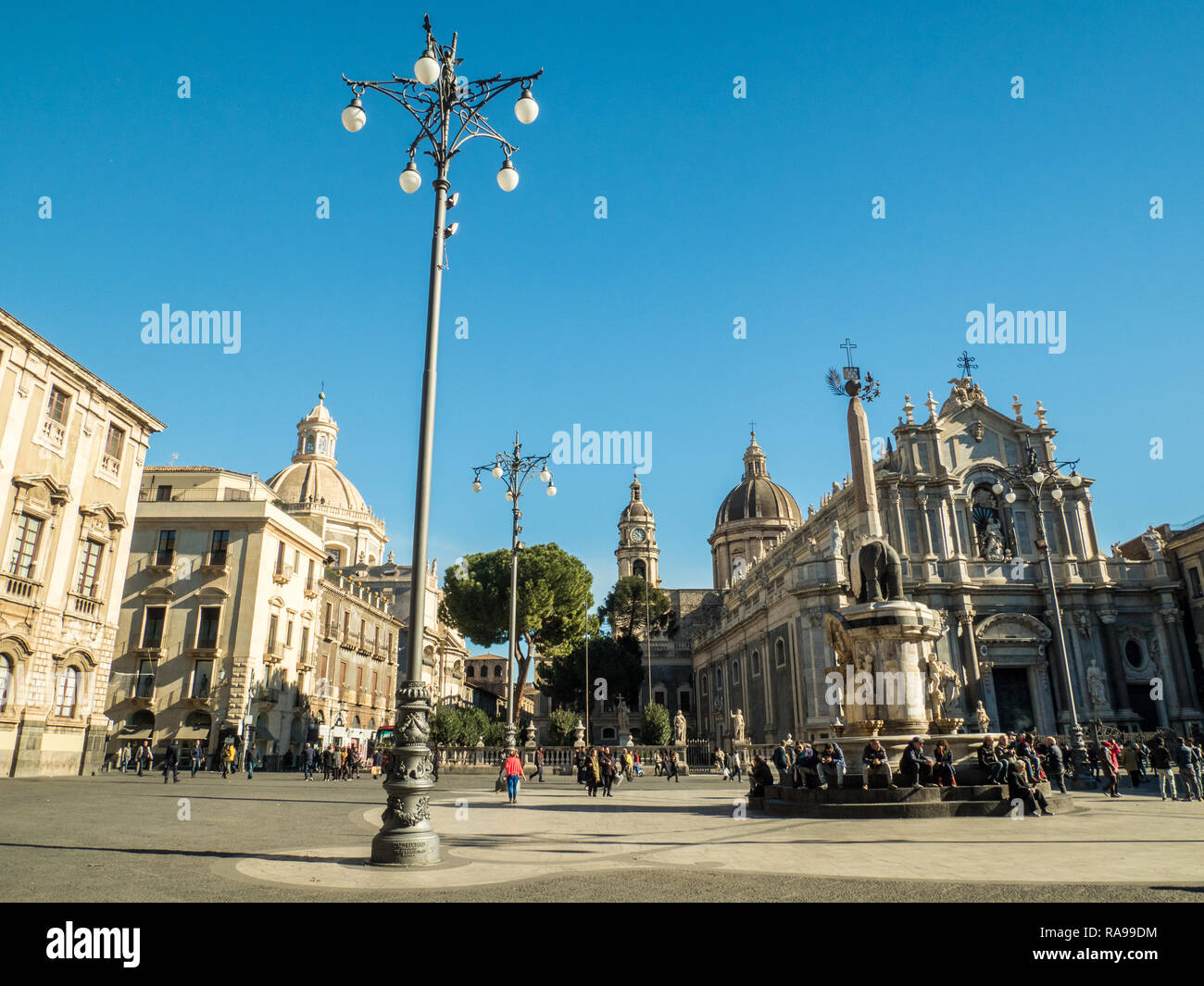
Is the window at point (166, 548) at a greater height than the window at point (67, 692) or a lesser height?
greater

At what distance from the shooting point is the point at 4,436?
22.0 meters

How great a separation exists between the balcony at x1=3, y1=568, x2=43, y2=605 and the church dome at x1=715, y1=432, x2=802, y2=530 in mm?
64487

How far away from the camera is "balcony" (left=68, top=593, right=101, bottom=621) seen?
24.7 metres

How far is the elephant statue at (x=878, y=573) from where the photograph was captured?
18328 mm

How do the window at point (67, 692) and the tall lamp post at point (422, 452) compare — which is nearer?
the tall lamp post at point (422, 452)

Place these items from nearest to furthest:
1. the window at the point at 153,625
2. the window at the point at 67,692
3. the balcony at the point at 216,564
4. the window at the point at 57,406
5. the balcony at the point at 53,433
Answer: the balcony at the point at 53,433, the window at the point at 67,692, the window at the point at 57,406, the window at the point at 153,625, the balcony at the point at 216,564

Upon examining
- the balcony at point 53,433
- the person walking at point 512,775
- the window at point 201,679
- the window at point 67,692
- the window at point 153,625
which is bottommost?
the person walking at point 512,775

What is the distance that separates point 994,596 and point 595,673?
3385 cm

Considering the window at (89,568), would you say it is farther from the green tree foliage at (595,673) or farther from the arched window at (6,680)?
the green tree foliage at (595,673)

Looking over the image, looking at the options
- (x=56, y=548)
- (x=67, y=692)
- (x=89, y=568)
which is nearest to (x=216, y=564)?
(x=89, y=568)

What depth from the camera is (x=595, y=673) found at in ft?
219

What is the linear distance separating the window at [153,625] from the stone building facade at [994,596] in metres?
31.0

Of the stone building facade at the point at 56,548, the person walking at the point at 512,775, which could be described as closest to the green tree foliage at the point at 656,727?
the person walking at the point at 512,775
